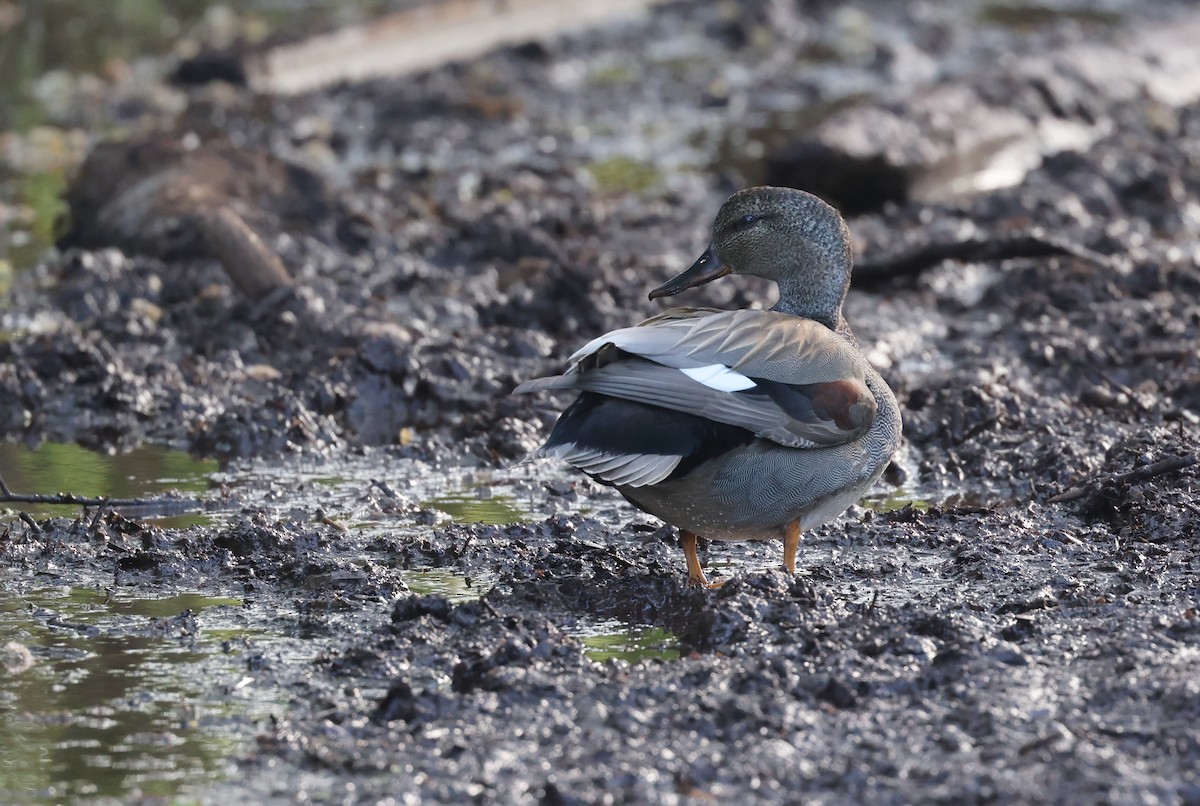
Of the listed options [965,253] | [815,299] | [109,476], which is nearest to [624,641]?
[815,299]

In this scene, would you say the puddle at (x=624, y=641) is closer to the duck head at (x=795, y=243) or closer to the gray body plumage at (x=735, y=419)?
the gray body plumage at (x=735, y=419)

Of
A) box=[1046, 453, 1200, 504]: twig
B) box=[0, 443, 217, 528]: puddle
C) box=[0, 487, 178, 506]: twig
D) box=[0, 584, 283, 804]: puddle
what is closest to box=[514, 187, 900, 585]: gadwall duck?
box=[1046, 453, 1200, 504]: twig

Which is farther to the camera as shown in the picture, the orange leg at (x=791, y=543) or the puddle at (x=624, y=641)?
the orange leg at (x=791, y=543)

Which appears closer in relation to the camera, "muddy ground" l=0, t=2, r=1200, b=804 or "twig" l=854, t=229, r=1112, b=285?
"muddy ground" l=0, t=2, r=1200, b=804

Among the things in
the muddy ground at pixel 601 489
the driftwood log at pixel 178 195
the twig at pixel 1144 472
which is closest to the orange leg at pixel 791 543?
the muddy ground at pixel 601 489

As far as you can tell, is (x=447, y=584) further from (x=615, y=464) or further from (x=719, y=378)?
(x=719, y=378)

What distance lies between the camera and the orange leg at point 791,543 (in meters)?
5.57

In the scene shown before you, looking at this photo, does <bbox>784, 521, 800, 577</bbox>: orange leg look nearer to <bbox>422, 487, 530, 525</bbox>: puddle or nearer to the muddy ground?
the muddy ground

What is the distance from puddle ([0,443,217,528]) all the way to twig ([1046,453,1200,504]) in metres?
3.15

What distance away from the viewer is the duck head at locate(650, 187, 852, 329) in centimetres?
614

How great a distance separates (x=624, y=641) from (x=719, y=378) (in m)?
0.84

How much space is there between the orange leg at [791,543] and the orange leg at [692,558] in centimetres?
23

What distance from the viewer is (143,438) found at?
7562mm

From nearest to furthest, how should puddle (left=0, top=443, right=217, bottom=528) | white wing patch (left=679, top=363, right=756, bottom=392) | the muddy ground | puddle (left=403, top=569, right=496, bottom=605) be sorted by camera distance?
1. the muddy ground
2. white wing patch (left=679, top=363, right=756, bottom=392)
3. puddle (left=403, top=569, right=496, bottom=605)
4. puddle (left=0, top=443, right=217, bottom=528)
